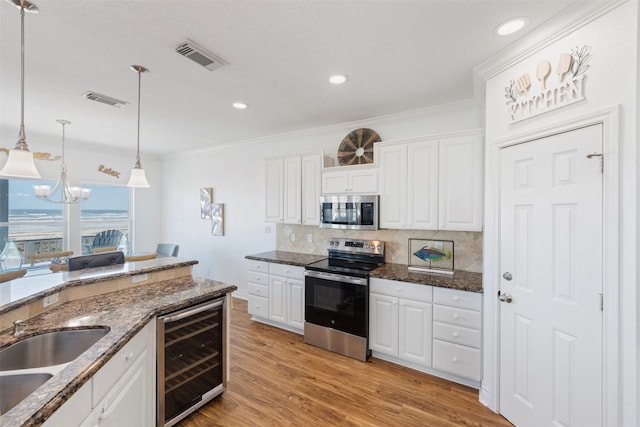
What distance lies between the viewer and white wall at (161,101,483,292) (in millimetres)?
3264

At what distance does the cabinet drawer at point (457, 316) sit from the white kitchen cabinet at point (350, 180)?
141 cm

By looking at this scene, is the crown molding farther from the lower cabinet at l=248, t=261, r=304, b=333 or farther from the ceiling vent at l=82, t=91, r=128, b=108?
the ceiling vent at l=82, t=91, r=128, b=108

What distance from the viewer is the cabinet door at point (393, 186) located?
302 centimetres

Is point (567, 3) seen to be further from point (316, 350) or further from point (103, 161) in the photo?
point (103, 161)

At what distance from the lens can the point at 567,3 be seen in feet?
5.11

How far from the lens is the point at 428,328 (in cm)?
261

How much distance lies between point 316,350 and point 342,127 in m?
2.87

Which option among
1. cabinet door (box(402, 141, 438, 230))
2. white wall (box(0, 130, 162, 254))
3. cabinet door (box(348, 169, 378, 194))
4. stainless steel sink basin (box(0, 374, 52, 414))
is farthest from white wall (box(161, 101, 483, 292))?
stainless steel sink basin (box(0, 374, 52, 414))

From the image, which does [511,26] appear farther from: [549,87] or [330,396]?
[330,396]

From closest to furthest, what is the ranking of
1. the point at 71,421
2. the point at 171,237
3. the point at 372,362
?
the point at 71,421
the point at 372,362
the point at 171,237

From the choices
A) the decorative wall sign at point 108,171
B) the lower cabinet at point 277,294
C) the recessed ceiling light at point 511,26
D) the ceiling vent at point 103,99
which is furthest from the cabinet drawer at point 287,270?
the decorative wall sign at point 108,171

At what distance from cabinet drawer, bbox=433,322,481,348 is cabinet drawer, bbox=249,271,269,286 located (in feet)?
7.08

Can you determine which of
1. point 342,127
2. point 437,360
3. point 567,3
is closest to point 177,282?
point 437,360

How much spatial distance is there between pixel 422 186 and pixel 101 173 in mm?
5923
